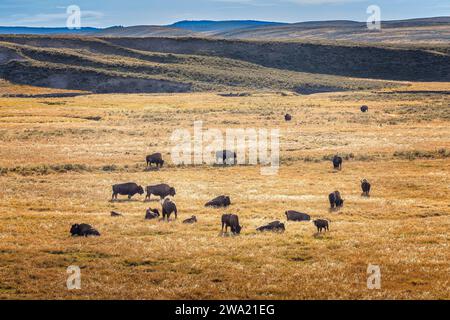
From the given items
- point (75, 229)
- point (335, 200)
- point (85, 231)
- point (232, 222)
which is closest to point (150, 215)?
point (85, 231)

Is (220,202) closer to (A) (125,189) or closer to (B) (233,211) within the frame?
(B) (233,211)

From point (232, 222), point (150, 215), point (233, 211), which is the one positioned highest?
point (232, 222)

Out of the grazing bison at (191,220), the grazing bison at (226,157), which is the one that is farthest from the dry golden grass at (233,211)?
the grazing bison at (226,157)

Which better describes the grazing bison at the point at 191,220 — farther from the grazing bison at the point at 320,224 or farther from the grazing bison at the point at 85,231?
the grazing bison at the point at 320,224

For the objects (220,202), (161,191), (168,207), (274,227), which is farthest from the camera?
(161,191)

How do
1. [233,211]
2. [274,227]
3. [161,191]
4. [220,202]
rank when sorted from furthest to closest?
1. [161,191]
2. [220,202]
3. [233,211]
4. [274,227]

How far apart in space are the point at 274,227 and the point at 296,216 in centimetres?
253

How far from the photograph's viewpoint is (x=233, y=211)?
86.2 ft

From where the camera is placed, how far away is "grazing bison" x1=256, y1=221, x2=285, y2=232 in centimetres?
2225

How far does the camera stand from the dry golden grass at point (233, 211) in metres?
16.1

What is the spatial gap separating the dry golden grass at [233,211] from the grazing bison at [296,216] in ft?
1.93

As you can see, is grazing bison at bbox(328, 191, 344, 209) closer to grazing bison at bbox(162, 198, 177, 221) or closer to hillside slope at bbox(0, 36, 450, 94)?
grazing bison at bbox(162, 198, 177, 221)

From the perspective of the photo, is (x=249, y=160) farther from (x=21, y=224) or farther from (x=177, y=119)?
(x=177, y=119)
